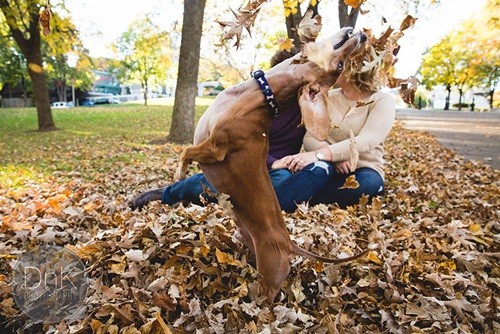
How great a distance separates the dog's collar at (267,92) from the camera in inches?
73.3

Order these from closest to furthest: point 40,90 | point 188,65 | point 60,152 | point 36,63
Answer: point 60,152
point 188,65
point 36,63
point 40,90

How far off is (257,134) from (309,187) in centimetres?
189

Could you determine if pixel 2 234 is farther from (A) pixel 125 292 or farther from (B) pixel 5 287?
(A) pixel 125 292

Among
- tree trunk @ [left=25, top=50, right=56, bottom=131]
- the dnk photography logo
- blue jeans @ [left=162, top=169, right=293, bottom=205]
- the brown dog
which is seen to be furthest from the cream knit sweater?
tree trunk @ [left=25, top=50, right=56, bottom=131]

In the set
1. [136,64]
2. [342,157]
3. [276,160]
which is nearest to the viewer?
[342,157]

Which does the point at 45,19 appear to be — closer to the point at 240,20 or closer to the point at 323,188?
the point at 240,20

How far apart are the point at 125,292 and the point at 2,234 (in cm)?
172

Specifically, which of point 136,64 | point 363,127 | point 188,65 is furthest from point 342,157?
point 136,64

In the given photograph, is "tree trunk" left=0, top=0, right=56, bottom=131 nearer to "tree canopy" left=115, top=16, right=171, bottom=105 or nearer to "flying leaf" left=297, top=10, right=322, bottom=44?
"flying leaf" left=297, top=10, right=322, bottom=44

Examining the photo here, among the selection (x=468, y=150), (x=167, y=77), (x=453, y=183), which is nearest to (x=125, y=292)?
(x=453, y=183)

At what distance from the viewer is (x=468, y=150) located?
Result: 30.5 ft

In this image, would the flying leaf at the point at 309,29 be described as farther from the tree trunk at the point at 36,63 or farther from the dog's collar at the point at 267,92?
the tree trunk at the point at 36,63

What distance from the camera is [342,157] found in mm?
3711

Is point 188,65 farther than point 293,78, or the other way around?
point 188,65
